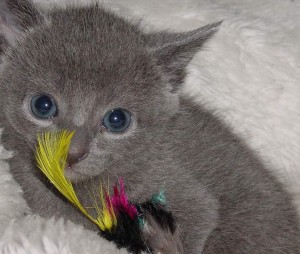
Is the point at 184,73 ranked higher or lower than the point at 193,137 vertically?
higher

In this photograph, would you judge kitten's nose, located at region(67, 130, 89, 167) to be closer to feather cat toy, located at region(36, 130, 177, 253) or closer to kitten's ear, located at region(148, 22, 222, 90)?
feather cat toy, located at region(36, 130, 177, 253)

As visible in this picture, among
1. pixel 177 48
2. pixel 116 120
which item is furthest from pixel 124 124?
pixel 177 48

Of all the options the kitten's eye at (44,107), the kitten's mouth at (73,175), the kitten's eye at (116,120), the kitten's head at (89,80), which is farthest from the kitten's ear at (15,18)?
the kitten's mouth at (73,175)

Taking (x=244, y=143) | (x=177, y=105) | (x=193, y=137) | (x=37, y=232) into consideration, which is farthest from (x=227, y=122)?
(x=37, y=232)

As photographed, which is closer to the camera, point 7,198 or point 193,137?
point 7,198

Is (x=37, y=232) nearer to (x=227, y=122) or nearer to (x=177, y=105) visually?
(x=177, y=105)

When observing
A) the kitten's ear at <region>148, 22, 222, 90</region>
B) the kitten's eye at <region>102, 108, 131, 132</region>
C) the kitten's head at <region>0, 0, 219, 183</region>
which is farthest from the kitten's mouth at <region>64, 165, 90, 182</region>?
the kitten's ear at <region>148, 22, 222, 90</region>

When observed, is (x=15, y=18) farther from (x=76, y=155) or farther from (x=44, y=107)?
(x=76, y=155)
